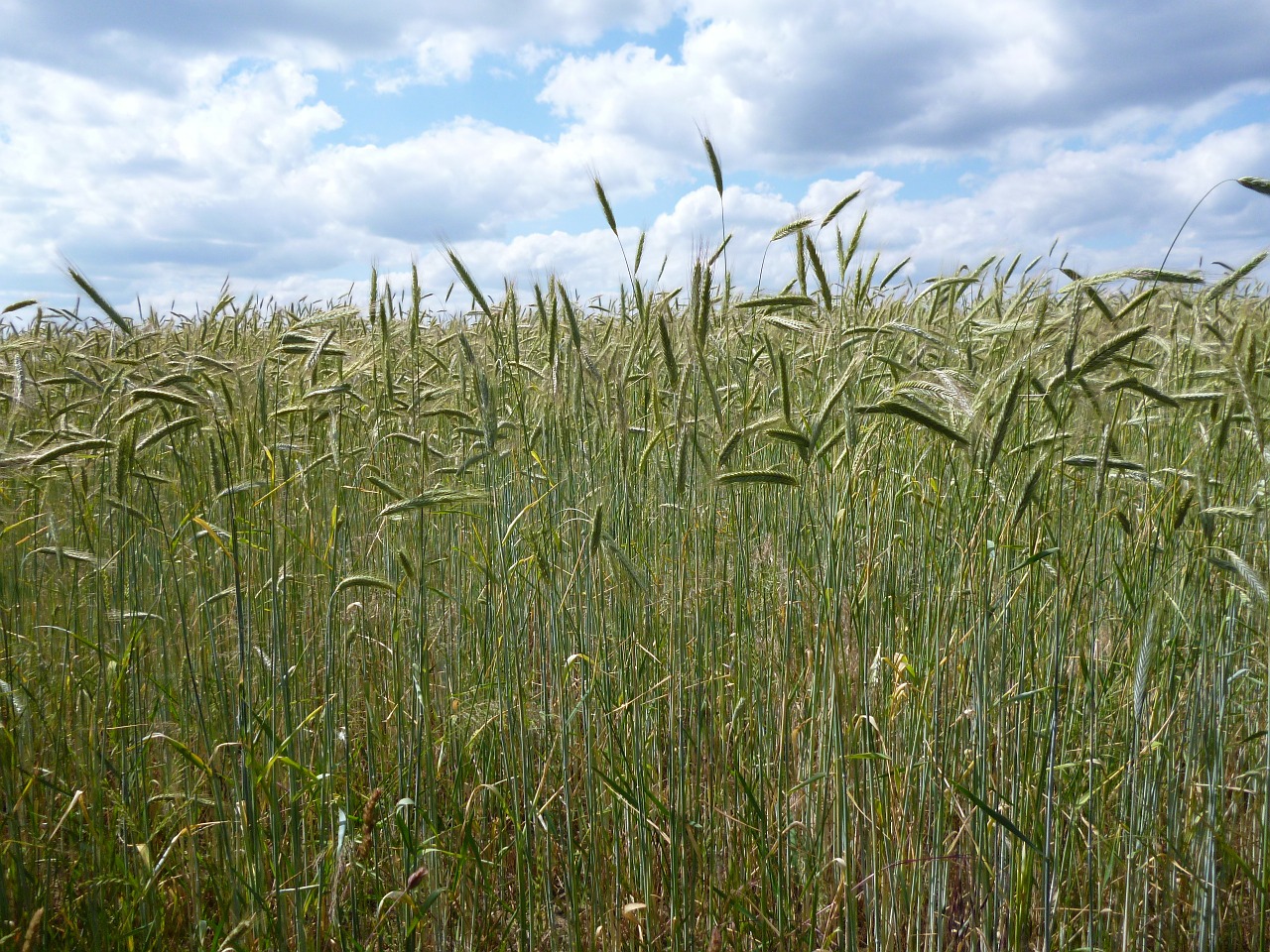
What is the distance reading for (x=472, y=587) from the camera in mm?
2381

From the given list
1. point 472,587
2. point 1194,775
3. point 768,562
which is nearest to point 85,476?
point 472,587

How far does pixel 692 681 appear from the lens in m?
1.71

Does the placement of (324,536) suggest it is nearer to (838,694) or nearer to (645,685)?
(645,685)

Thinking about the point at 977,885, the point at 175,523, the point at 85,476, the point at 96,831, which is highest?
the point at 85,476

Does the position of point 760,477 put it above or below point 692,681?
above

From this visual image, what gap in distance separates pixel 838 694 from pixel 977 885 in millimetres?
521

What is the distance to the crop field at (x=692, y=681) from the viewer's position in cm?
144

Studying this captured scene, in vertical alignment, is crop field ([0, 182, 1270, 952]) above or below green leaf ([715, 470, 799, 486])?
below

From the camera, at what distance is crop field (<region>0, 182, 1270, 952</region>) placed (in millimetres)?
1438

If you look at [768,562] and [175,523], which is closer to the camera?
[768,562]

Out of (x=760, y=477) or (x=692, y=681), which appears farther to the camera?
(x=692, y=681)

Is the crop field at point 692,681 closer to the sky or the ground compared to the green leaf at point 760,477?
closer to the ground

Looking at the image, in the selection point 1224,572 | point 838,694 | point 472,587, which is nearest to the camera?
point 838,694

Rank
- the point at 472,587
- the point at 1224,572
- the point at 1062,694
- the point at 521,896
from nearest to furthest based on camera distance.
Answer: the point at 521,896, the point at 1224,572, the point at 1062,694, the point at 472,587
